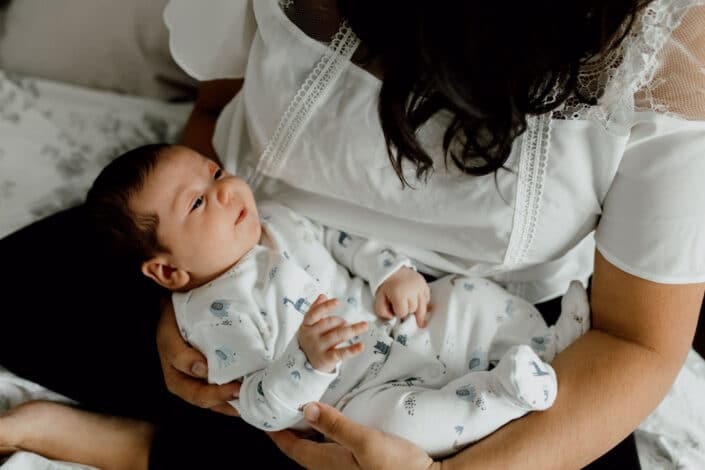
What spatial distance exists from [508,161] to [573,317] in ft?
0.79

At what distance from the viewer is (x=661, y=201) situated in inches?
29.3

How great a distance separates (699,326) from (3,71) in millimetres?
1333

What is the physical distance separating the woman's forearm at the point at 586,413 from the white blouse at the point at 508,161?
0.37ft

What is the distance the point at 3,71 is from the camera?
1.35m

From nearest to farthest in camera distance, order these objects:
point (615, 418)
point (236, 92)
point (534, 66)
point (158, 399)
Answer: point (534, 66) < point (615, 418) < point (158, 399) < point (236, 92)

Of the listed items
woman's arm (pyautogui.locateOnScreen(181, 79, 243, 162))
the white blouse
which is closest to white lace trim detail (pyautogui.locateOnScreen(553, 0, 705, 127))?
the white blouse

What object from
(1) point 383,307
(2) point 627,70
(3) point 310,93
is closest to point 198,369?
(1) point 383,307

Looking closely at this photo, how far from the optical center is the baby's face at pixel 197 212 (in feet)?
2.81

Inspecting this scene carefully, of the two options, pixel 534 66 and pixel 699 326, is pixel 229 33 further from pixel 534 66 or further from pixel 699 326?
pixel 699 326

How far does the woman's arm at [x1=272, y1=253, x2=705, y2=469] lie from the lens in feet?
2.52

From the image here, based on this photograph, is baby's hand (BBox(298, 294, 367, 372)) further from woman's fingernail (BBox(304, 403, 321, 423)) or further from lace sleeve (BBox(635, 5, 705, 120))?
lace sleeve (BBox(635, 5, 705, 120))

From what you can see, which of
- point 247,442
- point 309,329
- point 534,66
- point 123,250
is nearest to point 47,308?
point 123,250

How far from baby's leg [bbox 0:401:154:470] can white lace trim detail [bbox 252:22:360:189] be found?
398mm

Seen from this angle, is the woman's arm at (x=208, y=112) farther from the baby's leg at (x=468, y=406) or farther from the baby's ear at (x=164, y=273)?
the baby's leg at (x=468, y=406)
